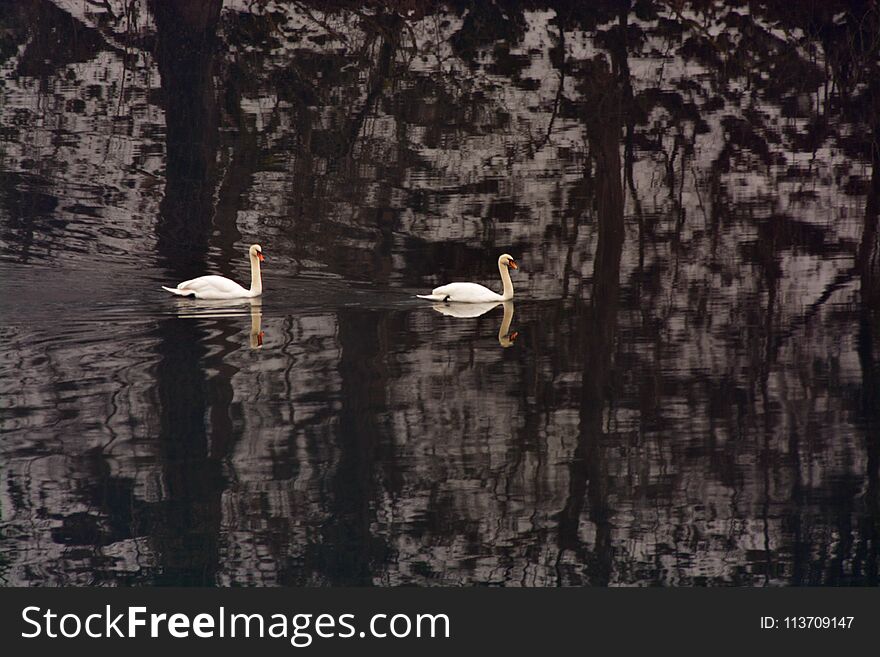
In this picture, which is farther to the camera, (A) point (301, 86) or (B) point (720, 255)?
(A) point (301, 86)

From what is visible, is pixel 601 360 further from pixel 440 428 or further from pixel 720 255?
pixel 720 255

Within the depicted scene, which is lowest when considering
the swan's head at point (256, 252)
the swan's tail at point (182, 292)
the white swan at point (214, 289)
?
the swan's tail at point (182, 292)

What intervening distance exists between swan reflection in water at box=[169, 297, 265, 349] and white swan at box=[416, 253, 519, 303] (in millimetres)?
1710

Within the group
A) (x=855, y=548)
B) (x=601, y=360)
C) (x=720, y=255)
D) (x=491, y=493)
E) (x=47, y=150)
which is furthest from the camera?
(x=47, y=150)

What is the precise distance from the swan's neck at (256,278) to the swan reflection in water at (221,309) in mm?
92

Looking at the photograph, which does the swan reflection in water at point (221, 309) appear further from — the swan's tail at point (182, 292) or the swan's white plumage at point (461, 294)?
the swan's white plumage at point (461, 294)

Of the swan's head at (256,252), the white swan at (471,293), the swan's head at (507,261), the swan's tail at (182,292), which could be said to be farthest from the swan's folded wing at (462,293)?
the swan's tail at (182,292)

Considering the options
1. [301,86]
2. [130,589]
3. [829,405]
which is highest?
[301,86]

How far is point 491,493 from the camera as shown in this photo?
10570mm

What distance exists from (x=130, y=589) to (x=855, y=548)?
14.0ft

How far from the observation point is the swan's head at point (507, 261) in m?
16.7

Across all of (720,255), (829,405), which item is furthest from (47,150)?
(829,405)

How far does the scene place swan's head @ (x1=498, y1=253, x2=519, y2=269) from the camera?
1673 cm

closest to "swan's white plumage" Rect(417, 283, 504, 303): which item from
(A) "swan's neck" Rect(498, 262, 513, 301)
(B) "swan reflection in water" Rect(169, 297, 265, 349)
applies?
(A) "swan's neck" Rect(498, 262, 513, 301)
